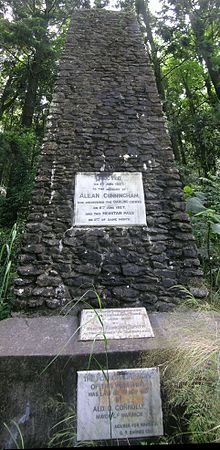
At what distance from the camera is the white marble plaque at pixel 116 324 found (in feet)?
8.35

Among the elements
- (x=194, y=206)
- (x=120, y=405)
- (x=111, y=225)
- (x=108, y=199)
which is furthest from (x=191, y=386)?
(x=194, y=206)

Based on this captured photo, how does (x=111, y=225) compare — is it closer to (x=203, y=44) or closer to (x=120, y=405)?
(x=120, y=405)

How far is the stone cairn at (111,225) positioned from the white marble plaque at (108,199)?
0.10 meters

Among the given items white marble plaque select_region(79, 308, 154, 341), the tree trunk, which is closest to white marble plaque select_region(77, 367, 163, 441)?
white marble plaque select_region(79, 308, 154, 341)

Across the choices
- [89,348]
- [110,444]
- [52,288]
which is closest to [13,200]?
[52,288]

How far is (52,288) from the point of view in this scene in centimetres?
321

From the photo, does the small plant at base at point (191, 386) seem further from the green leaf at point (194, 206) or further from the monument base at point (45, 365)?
the green leaf at point (194, 206)

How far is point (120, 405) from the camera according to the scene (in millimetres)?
2135

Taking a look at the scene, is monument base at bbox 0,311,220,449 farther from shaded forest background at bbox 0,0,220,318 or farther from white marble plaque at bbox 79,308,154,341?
shaded forest background at bbox 0,0,220,318

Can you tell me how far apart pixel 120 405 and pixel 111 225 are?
Result: 212cm

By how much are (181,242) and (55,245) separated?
67.4 inches

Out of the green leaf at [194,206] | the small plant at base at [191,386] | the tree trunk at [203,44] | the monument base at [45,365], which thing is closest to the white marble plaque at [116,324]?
the monument base at [45,365]

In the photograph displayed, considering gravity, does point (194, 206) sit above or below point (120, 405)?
above

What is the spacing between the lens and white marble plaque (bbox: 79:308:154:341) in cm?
254
